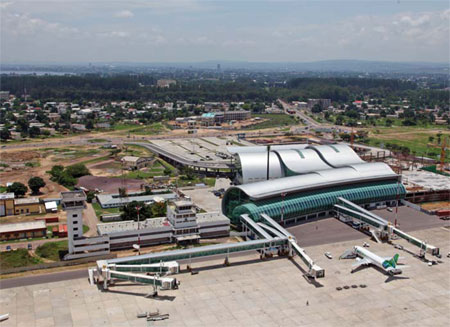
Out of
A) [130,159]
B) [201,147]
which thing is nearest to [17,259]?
[130,159]

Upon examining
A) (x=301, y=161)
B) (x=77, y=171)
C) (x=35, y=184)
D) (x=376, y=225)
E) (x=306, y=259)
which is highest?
(x=301, y=161)

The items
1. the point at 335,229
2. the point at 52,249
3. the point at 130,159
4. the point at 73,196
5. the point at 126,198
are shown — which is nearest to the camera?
the point at 73,196

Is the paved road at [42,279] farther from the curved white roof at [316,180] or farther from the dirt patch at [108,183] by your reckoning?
the dirt patch at [108,183]

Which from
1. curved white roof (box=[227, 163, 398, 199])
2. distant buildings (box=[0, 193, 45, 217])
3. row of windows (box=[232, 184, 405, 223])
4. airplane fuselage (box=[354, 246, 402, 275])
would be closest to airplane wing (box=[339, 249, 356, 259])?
airplane fuselage (box=[354, 246, 402, 275])

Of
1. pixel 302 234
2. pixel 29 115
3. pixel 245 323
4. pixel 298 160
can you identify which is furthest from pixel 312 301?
pixel 29 115

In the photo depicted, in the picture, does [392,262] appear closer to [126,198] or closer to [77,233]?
[77,233]

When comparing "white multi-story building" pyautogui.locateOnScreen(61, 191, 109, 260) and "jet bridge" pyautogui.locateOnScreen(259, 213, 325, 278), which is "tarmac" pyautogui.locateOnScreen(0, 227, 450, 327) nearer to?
"jet bridge" pyautogui.locateOnScreen(259, 213, 325, 278)

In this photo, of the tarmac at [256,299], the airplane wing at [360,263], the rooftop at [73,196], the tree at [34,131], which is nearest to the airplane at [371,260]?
the airplane wing at [360,263]

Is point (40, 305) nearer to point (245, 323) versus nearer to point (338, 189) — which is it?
point (245, 323)
